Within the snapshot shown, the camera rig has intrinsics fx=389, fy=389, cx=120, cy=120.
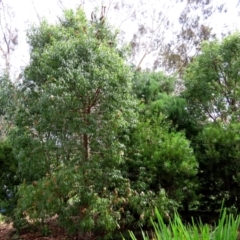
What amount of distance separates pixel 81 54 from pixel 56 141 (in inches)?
59.1

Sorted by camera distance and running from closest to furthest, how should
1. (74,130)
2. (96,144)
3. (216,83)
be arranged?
(74,130) < (96,144) < (216,83)

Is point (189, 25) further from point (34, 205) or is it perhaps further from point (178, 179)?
point (34, 205)

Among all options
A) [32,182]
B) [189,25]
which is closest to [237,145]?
[32,182]

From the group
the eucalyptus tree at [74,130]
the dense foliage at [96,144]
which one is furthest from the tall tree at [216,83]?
the eucalyptus tree at [74,130]

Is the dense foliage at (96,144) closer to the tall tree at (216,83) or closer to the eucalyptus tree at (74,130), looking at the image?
the eucalyptus tree at (74,130)

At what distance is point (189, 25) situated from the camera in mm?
17328

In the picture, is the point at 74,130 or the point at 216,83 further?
the point at 216,83

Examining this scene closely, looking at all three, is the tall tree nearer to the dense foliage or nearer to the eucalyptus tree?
the dense foliage

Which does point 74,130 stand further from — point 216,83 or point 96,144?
point 216,83

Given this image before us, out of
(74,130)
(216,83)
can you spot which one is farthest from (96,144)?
(216,83)

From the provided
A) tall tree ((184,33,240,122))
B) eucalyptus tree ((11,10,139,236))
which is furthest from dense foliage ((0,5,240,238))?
tall tree ((184,33,240,122))

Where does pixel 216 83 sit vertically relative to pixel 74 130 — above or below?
above

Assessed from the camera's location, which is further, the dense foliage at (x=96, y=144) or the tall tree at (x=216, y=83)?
the tall tree at (x=216, y=83)

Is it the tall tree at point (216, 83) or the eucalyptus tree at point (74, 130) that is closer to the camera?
the eucalyptus tree at point (74, 130)
